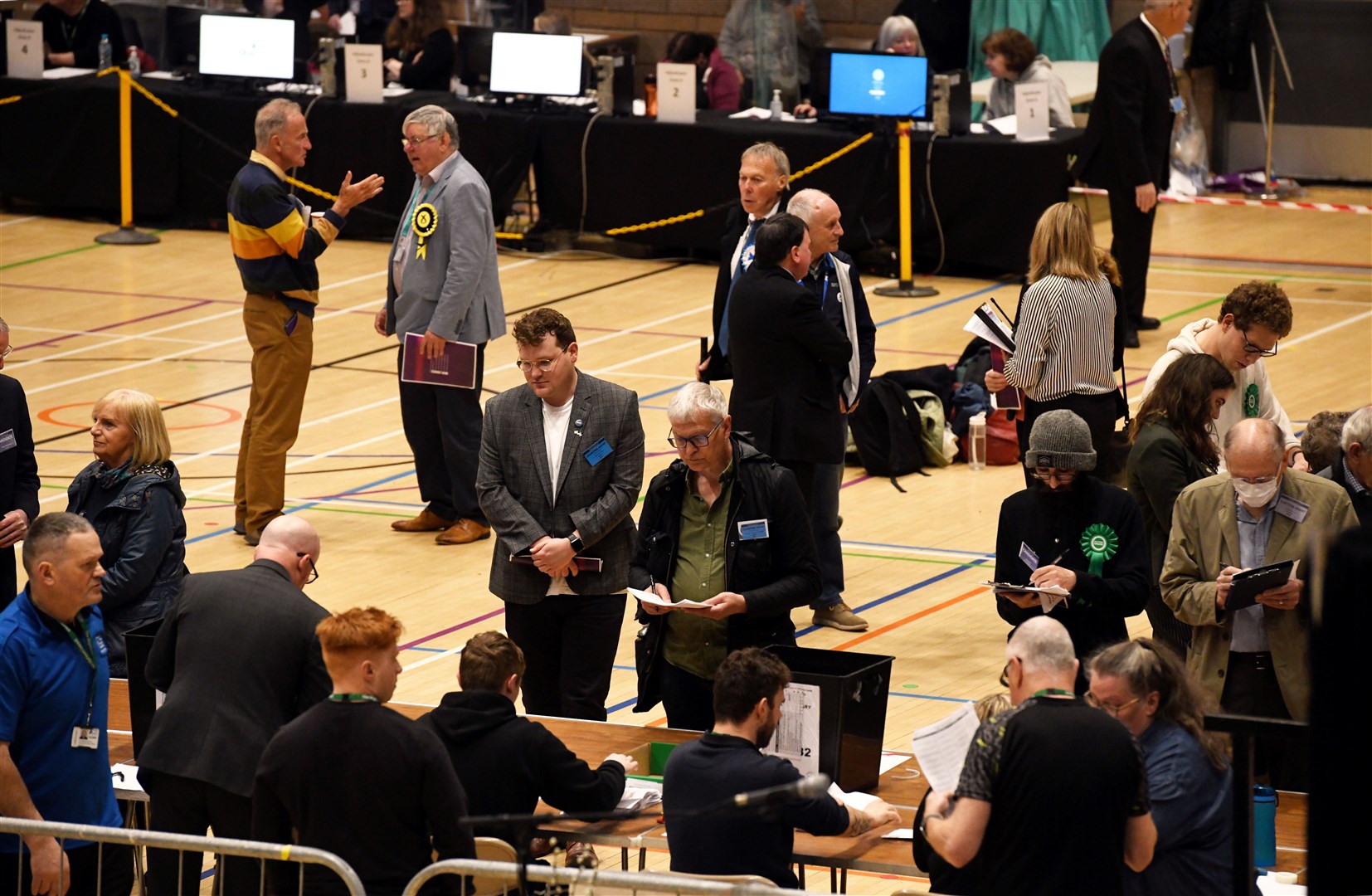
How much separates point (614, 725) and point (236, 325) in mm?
8864

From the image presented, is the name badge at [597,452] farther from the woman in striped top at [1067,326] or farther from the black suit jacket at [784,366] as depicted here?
the woman in striped top at [1067,326]

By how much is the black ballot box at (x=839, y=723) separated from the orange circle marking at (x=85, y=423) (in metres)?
7.13

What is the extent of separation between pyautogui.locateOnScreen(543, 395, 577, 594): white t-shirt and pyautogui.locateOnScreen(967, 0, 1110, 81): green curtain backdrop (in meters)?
12.9

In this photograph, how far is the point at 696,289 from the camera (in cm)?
1501

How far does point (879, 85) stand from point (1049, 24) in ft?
14.9

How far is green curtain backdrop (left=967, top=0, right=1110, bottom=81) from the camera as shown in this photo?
18.5 m

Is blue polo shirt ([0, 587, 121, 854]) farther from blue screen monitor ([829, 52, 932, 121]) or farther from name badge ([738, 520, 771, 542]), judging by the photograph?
blue screen monitor ([829, 52, 932, 121])

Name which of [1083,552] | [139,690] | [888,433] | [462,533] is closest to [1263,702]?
[1083,552]

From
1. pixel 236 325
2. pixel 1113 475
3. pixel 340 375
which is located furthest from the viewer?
pixel 236 325

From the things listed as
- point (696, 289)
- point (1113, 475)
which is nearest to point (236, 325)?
point (696, 289)

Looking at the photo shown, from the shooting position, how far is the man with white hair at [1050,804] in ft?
13.6

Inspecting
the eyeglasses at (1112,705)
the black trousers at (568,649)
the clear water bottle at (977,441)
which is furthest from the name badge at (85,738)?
the clear water bottle at (977,441)

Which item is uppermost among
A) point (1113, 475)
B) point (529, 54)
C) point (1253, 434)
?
point (529, 54)

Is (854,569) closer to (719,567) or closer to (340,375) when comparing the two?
(719,567)
